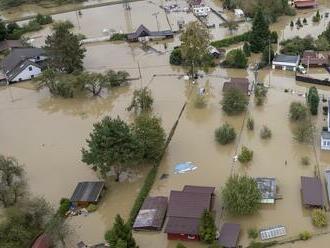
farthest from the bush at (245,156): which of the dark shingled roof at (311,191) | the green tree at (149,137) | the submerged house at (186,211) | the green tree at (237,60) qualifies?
the green tree at (237,60)

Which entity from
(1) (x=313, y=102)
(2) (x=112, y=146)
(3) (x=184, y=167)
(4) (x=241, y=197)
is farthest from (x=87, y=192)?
(1) (x=313, y=102)

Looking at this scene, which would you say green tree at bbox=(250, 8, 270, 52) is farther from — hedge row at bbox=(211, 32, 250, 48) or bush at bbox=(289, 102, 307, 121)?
bush at bbox=(289, 102, 307, 121)

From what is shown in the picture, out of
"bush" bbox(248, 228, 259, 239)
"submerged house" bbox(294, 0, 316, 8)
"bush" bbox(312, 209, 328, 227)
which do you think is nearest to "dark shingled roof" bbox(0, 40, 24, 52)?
"submerged house" bbox(294, 0, 316, 8)

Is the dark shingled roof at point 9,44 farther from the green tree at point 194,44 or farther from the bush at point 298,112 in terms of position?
the bush at point 298,112

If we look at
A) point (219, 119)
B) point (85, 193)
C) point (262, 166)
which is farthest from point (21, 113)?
point (262, 166)

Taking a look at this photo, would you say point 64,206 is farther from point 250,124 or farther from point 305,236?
point 250,124

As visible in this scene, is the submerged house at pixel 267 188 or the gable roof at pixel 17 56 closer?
the submerged house at pixel 267 188
